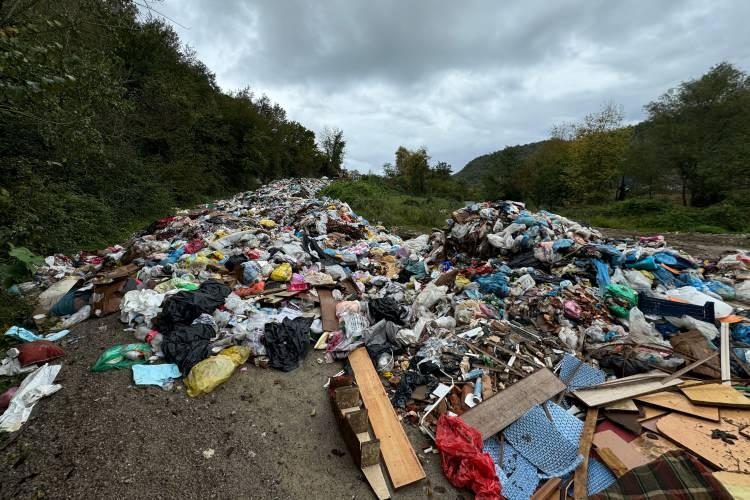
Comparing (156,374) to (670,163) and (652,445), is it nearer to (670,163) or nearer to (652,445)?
(652,445)

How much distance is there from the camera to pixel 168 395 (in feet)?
9.27

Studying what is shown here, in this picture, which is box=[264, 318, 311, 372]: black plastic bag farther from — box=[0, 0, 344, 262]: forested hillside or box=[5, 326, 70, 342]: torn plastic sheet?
box=[0, 0, 344, 262]: forested hillside

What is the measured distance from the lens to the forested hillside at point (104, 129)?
2889 millimetres

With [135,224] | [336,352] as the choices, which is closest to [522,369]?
[336,352]

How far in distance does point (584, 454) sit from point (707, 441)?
95 centimetres

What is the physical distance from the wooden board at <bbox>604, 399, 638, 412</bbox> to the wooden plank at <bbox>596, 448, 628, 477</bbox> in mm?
526

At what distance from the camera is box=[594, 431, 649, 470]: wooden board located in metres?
2.20

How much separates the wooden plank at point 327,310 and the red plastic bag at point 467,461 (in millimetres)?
2024

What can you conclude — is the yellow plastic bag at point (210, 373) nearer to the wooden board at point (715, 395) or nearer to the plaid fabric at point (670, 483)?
the plaid fabric at point (670, 483)

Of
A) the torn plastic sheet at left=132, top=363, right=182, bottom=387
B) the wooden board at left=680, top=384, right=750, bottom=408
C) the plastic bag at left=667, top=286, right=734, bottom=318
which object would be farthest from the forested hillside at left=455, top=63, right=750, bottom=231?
the torn plastic sheet at left=132, top=363, right=182, bottom=387

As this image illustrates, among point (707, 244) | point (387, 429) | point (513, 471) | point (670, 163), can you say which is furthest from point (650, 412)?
point (670, 163)

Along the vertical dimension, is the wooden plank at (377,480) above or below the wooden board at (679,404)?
below

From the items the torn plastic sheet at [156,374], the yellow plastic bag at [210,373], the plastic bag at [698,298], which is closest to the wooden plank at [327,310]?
the yellow plastic bag at [210,373]

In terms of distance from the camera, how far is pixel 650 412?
264cm
